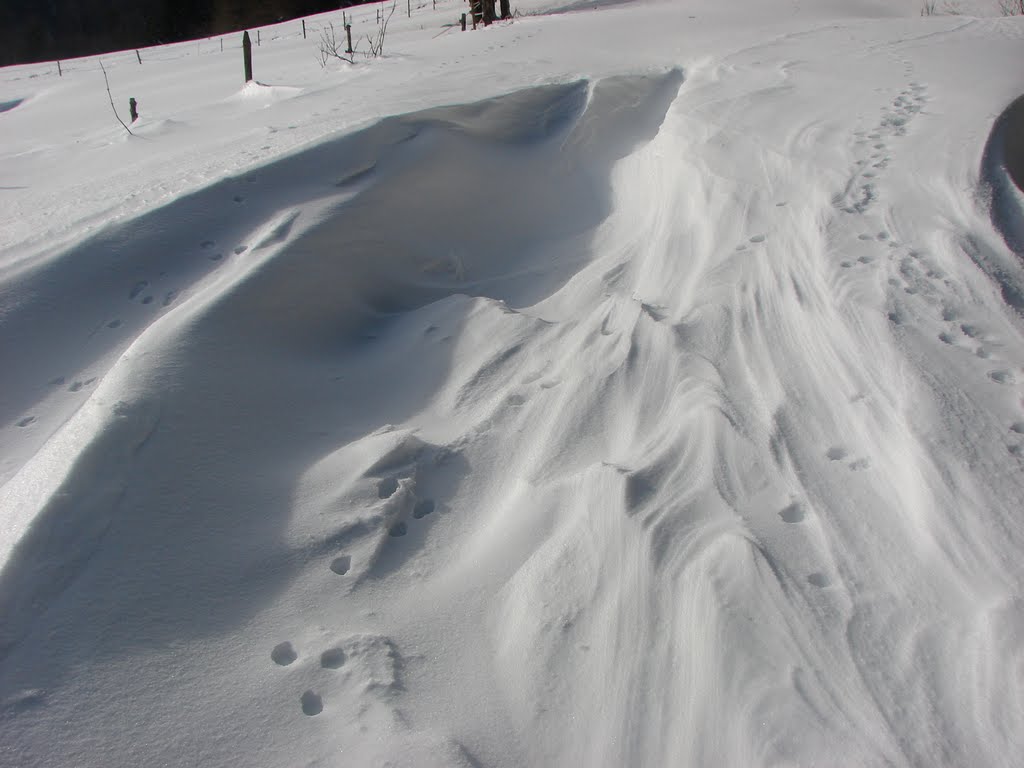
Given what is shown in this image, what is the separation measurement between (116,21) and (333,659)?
1898 inches

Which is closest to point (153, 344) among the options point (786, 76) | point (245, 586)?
point (245, 586)

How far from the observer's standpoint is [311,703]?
1711 mm

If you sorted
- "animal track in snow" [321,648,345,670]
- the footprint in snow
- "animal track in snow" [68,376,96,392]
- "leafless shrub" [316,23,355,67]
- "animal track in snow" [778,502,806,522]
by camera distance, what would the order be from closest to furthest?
"animal track in snow" [321,648,345,670], "animal track in snow" [778,502,806,522], "animal track in snow" [68,376,96,392], the footprint in snow, "leafless shrub" [316,23,355,67]

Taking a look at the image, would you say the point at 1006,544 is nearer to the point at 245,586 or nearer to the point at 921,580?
the point at 921,580

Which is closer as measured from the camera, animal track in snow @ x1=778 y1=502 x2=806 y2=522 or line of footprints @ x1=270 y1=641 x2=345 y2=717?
line of footprints @ x1=270 y1=641 x2=345 y2=717

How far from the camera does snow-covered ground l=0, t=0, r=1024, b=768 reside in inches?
65.7

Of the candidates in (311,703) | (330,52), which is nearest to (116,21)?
(330,52)

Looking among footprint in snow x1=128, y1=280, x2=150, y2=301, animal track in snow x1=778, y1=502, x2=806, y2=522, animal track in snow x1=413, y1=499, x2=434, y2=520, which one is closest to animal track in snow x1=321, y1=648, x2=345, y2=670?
animal track in snow x1=413, y1=499, x2=434, y2=520

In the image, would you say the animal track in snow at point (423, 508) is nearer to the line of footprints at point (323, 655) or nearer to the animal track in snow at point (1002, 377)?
the line of footprints at point (323, 655)

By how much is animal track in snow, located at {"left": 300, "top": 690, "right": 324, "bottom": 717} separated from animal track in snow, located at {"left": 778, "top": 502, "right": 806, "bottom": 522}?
1.27 m

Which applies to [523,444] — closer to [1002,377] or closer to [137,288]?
[1002,377]

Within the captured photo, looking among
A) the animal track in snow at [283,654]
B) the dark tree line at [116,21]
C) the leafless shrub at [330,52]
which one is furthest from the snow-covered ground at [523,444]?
the dark tree line at [116,21]

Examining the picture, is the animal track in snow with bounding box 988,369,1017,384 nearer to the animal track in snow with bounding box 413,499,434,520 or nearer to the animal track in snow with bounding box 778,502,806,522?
the animal track in snow with bounding box 778,502,806,522

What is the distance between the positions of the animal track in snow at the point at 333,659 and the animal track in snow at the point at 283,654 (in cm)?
7
